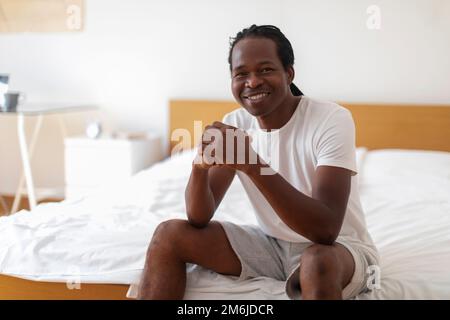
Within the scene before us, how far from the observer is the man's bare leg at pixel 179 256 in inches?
41.3

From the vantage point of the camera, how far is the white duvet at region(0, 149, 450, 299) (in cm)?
114

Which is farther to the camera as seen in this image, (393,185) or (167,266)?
(393,185)

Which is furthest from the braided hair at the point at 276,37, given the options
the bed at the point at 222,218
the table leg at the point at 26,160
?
the table leg at the point at 26,160

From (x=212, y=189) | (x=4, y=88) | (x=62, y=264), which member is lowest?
(x=62, y=264)

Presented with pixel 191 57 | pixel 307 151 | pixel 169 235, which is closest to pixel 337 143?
pixel 307 151

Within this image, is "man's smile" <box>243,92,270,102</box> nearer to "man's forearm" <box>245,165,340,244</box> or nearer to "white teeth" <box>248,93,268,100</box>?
"white teeth" <box>248,93,268,100</box>

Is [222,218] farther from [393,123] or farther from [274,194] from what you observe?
[393,123]

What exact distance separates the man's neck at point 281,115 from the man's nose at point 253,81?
0.10 m

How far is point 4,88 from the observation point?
2602 millimetres

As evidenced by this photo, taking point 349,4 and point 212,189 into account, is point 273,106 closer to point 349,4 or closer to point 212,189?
point 212,189

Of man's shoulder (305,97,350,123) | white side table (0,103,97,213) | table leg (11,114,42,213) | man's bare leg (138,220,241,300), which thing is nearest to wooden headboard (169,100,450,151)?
white side table (0,103,97,213)

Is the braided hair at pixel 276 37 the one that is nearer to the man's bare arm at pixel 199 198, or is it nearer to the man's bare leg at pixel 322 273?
the man's bare arm at pixel 199 198
